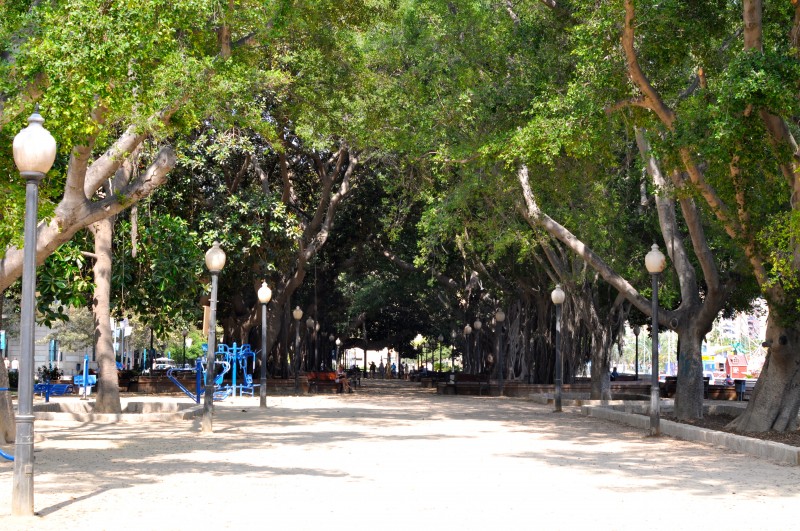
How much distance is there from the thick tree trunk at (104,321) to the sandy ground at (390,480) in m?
2.36

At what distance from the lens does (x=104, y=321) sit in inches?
922

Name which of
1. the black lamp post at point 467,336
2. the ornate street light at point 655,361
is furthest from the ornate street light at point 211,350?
the black lamp post at point 467,336

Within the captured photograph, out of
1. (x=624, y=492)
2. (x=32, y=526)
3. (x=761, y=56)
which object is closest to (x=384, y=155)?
(x=761, y=56)

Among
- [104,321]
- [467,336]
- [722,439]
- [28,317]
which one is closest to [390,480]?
[28,317]

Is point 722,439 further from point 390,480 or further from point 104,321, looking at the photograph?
point 104,321

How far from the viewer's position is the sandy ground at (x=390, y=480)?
8.92m

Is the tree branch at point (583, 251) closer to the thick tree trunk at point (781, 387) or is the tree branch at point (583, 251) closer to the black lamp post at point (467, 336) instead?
the thick tree trunk at point (781, 387)

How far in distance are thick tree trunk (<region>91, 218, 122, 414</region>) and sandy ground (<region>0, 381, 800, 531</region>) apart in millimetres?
2356

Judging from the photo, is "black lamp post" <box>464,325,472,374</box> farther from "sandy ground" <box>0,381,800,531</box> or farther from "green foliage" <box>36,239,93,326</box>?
"sandy ground" <box>0,381,800,531</box>

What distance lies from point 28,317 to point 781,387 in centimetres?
1305

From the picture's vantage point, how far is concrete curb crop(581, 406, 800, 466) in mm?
13898

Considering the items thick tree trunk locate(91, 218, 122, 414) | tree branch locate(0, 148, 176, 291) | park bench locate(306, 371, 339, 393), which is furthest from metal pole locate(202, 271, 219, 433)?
park bench locate(306, 371, 339, 393)

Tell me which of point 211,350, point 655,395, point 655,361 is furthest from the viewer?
point 655,361

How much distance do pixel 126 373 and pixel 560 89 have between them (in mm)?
25159
